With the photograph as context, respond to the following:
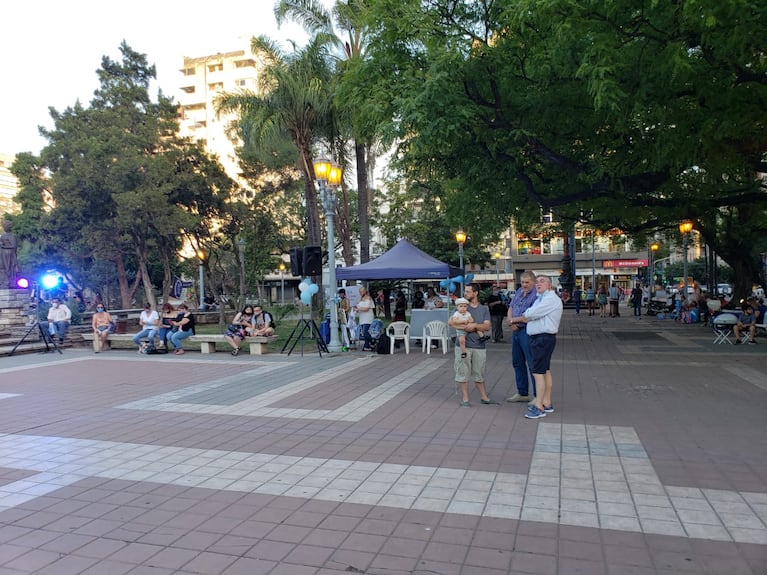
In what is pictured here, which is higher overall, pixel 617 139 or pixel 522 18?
pixel 522 18

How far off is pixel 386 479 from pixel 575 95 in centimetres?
987

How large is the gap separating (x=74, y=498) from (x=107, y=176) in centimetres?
2192

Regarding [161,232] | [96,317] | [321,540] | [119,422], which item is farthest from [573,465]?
[161,232]

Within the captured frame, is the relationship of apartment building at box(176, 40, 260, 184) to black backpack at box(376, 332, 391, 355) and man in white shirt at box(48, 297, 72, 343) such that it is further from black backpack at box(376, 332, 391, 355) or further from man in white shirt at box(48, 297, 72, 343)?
black backpack at box(376, 332, 391, 355)

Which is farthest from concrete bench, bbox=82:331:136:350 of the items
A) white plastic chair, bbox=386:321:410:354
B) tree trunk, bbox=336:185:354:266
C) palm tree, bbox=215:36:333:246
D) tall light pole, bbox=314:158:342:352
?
tree trunk, bbox=336:185:354:266

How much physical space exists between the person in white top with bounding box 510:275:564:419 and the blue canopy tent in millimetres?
7892

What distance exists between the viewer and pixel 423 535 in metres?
3.68

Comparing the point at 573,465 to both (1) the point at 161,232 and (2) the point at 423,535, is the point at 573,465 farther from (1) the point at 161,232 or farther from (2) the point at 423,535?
(1) the point at 161,232

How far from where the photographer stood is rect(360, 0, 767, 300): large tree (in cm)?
874

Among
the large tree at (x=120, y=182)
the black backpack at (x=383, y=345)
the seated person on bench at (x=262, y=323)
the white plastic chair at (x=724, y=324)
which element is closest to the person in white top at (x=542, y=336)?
the black backpack at (x=383, y=345)

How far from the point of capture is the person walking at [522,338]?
7355 millimetres

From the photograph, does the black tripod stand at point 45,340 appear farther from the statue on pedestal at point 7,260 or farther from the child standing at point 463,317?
the child standing at point 463,317

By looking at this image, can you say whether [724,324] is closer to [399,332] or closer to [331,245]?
[399,332]

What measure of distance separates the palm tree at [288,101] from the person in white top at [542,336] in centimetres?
1400
